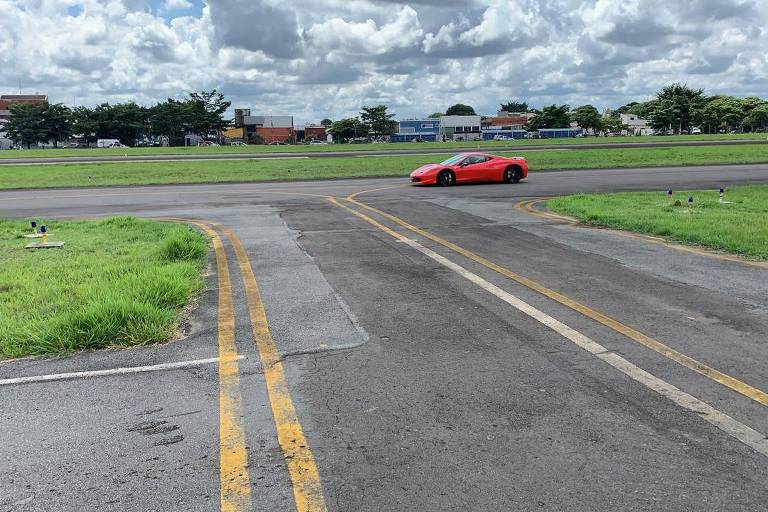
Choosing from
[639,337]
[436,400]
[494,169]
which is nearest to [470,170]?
[494,169]

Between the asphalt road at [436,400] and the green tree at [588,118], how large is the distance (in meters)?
114

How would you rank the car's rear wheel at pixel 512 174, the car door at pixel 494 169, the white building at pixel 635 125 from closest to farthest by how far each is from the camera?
the car door at pixel 494 169 → the car's rear wheel at pixel 512 174 → the white building at pixel 635 125

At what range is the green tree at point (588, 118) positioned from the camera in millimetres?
114312

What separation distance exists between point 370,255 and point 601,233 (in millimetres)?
4809

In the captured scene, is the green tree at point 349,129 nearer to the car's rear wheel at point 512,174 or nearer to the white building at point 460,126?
the white building at point 460,126

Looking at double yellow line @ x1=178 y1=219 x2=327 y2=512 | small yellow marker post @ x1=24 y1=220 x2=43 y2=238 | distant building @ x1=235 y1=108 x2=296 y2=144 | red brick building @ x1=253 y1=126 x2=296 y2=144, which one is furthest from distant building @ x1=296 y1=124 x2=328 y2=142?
double yellow line @ x1=178 y1=219 x2=327 y2=512

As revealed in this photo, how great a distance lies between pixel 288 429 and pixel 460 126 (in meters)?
133

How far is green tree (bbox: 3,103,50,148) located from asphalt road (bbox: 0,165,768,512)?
106397mm

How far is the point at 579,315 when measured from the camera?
6.11 metres

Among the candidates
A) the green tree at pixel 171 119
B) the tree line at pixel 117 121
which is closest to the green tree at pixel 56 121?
the tree line at pixel 117 121

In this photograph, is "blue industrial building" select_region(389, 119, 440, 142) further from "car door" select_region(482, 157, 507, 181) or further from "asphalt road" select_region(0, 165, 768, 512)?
"asphalt road" select_region(0, 165, 768, 512)

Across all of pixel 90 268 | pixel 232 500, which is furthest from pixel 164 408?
pixel 90 268

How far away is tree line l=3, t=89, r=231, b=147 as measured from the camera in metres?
98.7

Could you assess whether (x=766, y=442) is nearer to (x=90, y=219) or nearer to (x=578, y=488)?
(x=578, y=488)
